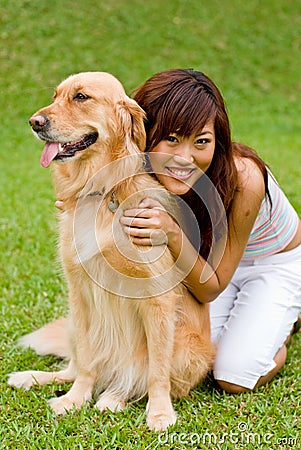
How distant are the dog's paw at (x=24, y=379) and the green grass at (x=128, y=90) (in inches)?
2.0

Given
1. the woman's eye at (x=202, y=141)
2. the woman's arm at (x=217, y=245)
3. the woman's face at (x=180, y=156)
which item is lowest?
the woman's arm at (x=217, y=245)

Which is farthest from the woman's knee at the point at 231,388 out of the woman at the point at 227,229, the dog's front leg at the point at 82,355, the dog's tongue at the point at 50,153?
the dog's tongue at the point at 50,153

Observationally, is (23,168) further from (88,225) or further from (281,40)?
(281,40)

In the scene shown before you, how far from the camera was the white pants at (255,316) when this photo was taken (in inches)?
121

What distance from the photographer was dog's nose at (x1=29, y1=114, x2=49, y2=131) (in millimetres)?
2463

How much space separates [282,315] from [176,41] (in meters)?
10.4

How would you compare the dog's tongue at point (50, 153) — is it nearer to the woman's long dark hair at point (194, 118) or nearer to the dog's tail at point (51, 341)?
the woman's long dark hair at point (194, 118)

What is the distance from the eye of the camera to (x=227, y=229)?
298 cm

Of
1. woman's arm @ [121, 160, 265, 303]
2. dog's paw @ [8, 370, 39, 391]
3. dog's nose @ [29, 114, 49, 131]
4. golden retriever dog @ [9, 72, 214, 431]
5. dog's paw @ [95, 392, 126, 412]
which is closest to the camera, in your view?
dog's nose @ [29, 114, 49, 131]

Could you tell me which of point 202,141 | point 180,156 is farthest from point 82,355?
point 202,141

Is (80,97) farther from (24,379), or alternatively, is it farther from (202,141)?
(24,379)

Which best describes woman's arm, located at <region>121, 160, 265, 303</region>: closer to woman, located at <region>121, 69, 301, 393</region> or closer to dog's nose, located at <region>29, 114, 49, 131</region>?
woman, located at <region>121, 69, 301, 393</region>

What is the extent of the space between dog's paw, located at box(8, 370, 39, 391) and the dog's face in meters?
1.14

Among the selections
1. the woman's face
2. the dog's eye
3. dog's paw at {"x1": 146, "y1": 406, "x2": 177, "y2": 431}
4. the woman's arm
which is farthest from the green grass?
the dog's eye
